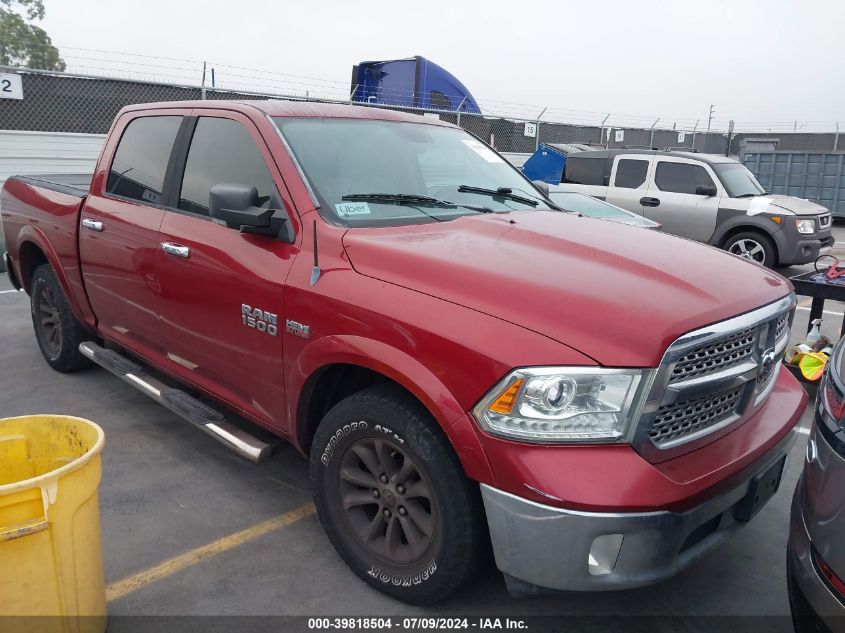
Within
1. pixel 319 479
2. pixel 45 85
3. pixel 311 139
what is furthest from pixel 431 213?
pixel 45 85

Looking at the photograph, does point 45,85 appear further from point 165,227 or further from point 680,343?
point 680,343

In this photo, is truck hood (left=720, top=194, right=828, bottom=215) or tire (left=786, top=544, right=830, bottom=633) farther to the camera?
truck hood (left=720, top=194, right=828, bottom=215)

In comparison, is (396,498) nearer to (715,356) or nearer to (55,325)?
(715,356)

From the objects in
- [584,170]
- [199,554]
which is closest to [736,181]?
[584,170]

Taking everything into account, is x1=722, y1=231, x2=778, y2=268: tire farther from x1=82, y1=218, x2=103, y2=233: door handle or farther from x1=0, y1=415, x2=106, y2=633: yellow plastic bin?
x1=0, y1=415, x2=106, y2=633: yellow plastic bin

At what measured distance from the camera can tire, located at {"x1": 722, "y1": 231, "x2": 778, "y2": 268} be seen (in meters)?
10.1

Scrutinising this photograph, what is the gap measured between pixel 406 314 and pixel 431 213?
93 centimetres

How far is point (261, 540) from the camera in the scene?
3.14m

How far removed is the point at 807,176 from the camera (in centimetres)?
1620

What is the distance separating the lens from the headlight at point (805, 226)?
1000cm

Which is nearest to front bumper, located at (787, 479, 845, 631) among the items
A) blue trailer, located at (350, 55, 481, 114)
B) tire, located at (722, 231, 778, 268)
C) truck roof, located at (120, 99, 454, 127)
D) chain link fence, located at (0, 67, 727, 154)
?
truck roof, located at (120, 99, 454, 127)

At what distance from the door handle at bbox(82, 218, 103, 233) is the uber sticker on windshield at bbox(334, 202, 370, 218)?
6.47ft

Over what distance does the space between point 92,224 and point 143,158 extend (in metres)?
0.56

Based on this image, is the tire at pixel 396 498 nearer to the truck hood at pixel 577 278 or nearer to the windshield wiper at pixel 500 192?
the truck hood at pixel 577 278
